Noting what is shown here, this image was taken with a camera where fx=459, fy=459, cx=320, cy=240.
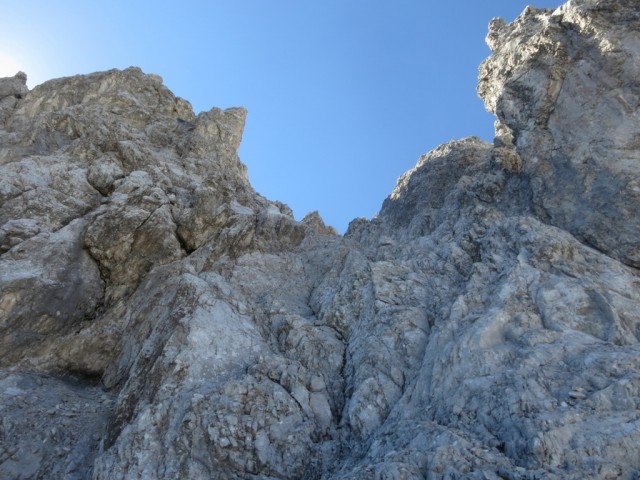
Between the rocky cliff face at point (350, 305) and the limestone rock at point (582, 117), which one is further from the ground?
the limestone rock at point (582, 117)

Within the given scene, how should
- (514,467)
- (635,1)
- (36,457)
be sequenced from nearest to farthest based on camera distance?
(514,467) < (36,457) < (635,1)

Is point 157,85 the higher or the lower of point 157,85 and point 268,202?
the higher

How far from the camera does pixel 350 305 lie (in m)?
25.5

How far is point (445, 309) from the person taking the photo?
21.4 metres

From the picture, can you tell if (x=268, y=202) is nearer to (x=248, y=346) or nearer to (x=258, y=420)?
(x=248, y=346)

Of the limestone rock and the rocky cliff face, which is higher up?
the limestone rock

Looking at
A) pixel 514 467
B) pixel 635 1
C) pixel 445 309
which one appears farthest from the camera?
pixel 635 1

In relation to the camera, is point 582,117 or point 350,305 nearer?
point 350,305

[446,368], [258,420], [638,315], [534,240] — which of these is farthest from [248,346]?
[638,315]

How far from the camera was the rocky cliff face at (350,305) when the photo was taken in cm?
1532

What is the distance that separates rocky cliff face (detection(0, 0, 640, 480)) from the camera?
50.3 feet

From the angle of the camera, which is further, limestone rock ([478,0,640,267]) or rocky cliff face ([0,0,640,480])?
limestone rock ([478,0,640,267])

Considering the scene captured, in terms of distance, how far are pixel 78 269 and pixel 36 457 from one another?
1177cm

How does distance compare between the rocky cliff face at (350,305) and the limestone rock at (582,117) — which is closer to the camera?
the rocky cliff face at (350,305)
